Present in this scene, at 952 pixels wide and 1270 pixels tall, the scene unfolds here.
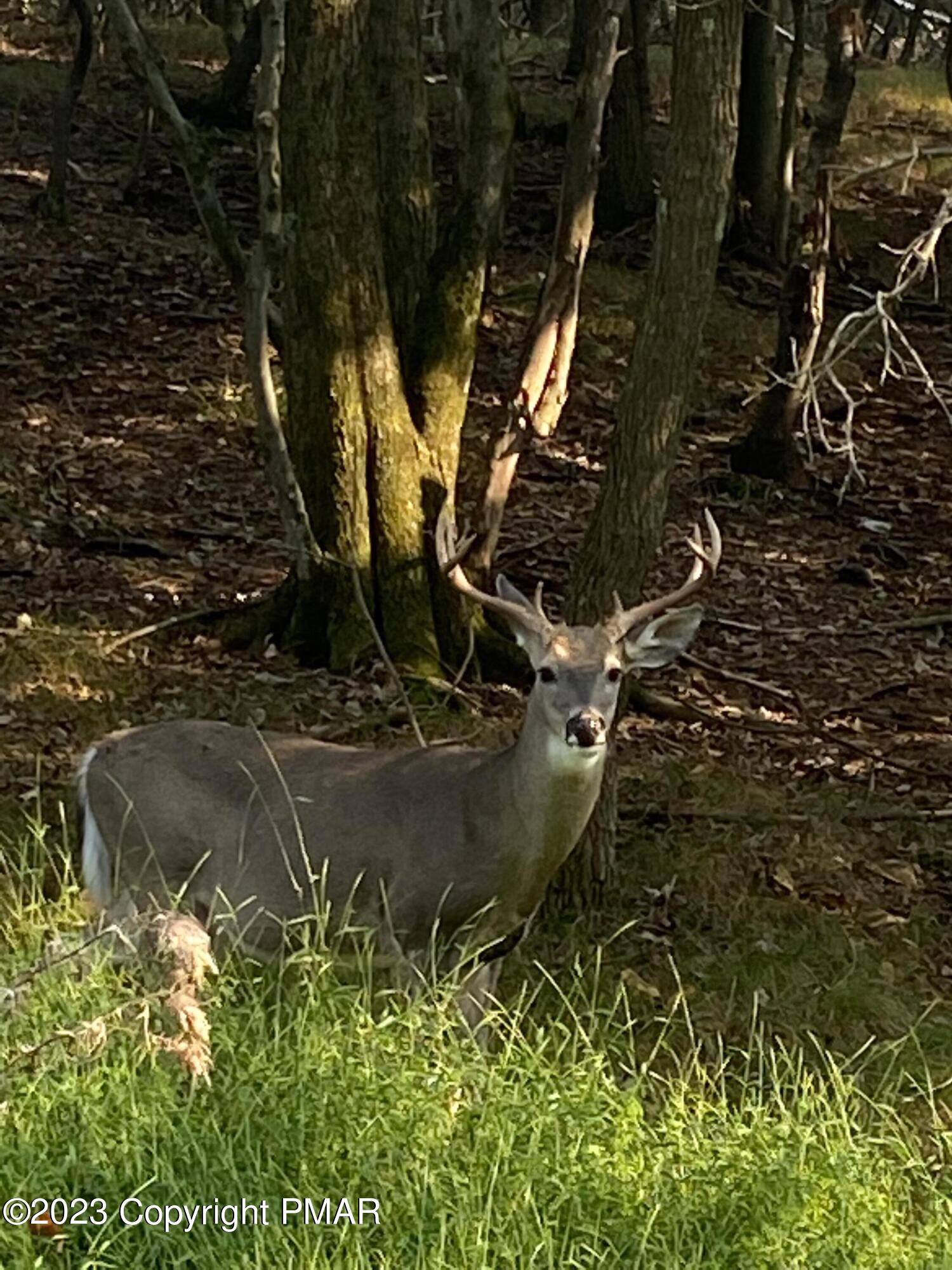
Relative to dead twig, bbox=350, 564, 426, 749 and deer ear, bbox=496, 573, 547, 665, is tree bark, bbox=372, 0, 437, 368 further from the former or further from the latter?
deer ear, bbox=496, 573, 547, 665

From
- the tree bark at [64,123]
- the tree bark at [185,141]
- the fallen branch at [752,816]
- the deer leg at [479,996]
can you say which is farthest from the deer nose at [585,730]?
the tree bark at [64,123]

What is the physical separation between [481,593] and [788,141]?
8789 millimetres

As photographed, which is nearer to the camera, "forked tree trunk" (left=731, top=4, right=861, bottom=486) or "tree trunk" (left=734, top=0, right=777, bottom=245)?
"forked tree trunk" (left=731, top=4, right=861, bottom=486)

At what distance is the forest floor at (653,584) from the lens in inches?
248

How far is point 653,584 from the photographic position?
9352mm

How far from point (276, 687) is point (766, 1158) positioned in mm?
3802

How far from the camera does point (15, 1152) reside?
3.93m

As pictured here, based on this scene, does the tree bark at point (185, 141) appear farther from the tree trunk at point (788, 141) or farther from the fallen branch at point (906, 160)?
the tree trunk at point (788, 141)

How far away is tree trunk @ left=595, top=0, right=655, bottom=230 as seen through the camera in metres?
14.4

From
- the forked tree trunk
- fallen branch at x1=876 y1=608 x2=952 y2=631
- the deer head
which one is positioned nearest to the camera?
the deer head

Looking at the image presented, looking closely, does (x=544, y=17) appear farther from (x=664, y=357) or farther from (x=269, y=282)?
(x=664, y=357)

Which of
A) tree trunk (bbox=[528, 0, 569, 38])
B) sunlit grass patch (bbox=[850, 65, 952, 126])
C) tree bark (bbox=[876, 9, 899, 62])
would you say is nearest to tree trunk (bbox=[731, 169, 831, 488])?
sunlit grass patch (bbox=[850, 65, 952, 126])

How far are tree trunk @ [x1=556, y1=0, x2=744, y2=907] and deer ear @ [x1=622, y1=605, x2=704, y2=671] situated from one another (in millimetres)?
654

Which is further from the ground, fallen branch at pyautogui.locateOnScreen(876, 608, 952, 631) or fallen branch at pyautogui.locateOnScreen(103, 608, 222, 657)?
fallen branch at pyautogui.locateOnScreen(103, 608, 222, 657)
